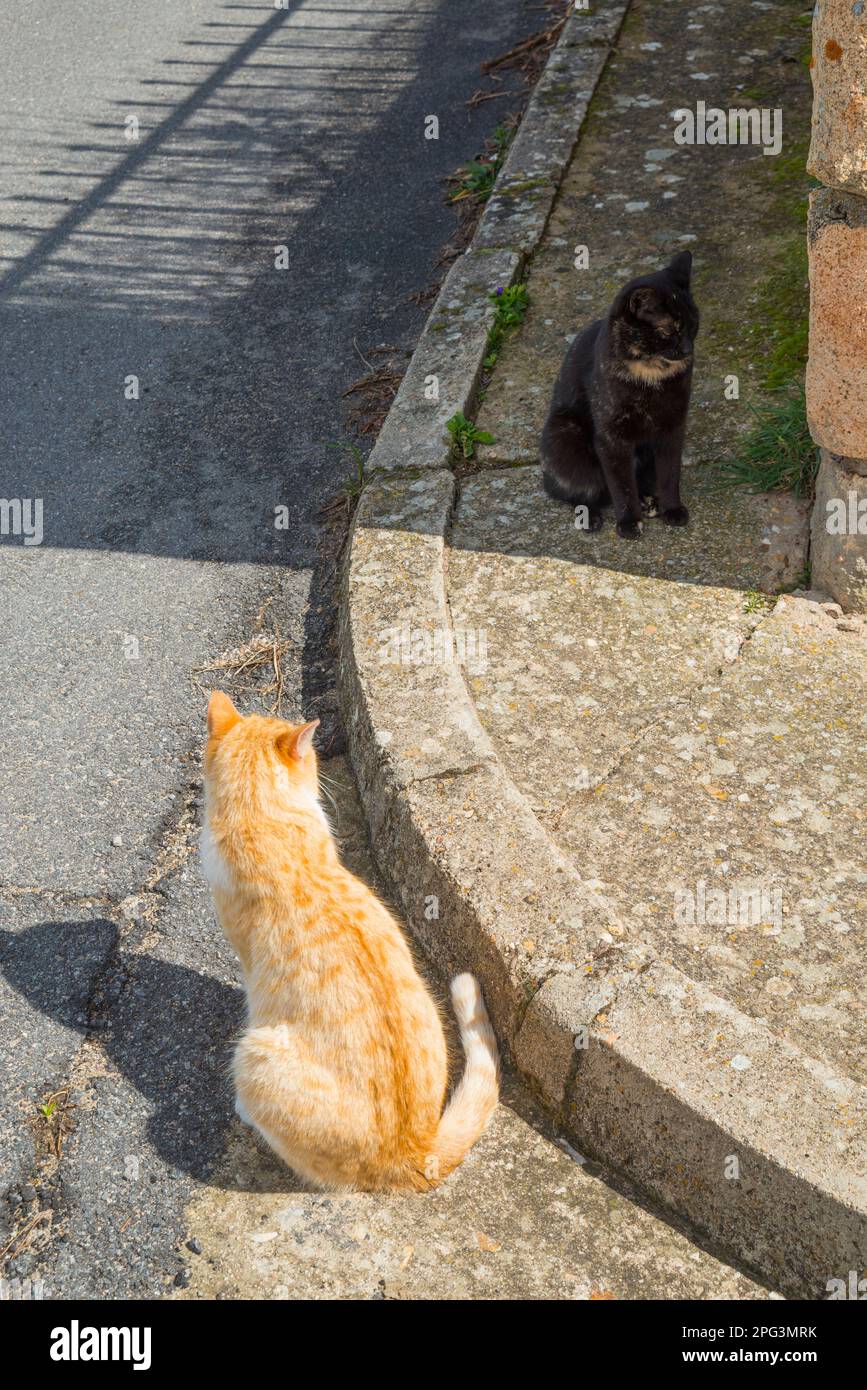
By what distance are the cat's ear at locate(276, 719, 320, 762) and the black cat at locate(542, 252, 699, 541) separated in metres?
1.69

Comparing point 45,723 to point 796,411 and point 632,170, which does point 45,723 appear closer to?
point 796,411

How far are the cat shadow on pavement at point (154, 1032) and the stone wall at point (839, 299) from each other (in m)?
2.30

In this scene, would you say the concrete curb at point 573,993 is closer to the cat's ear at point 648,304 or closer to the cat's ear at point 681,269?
the cat's ear at point 648,304

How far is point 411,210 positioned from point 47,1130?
18.5 ft

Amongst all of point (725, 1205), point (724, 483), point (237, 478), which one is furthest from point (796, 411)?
point (725, 1205)

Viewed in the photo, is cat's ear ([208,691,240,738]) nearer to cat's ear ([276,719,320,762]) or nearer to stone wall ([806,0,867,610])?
cat's ear ([276,719,320,762])

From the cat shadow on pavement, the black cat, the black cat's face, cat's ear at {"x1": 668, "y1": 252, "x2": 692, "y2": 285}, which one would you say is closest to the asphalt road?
the cat shadow on pavement

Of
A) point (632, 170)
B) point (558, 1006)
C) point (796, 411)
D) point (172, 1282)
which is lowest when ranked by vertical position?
point (172, 1282)

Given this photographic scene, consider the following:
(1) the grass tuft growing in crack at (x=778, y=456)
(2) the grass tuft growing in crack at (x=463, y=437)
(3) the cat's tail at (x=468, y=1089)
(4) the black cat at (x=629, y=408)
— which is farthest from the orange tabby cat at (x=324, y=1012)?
(1) the grass tuft growing in crack at (x=778, y=456)

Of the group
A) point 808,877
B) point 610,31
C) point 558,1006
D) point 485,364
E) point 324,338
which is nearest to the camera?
point 558,1006

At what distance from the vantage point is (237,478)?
5.32 meters

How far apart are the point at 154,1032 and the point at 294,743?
884mm

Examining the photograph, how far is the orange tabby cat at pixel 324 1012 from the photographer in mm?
2777

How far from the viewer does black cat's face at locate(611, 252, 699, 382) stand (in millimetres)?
4051
